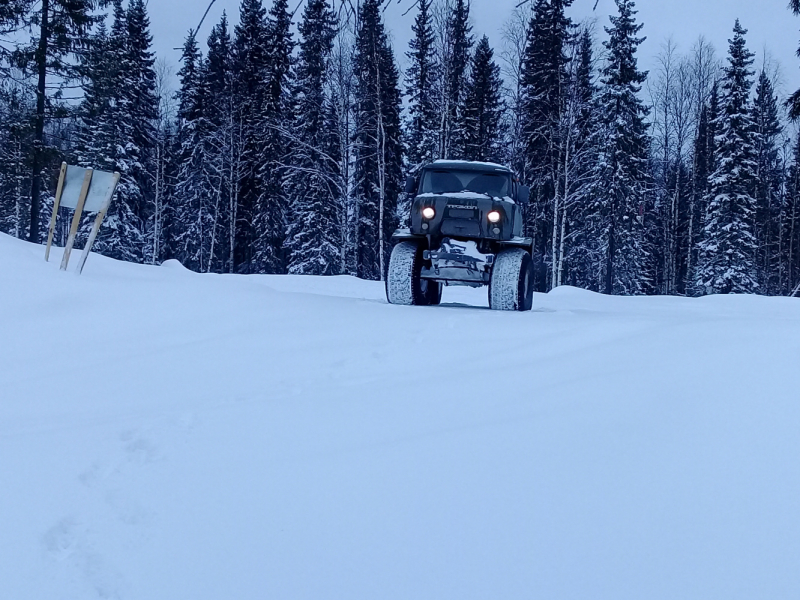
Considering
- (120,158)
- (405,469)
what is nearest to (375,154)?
(120,158)

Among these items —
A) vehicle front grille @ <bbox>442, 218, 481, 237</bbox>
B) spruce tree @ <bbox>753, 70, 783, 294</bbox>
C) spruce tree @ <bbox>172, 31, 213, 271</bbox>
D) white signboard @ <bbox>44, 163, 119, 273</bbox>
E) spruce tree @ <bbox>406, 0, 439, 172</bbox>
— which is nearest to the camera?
white signboard @ <bbox>44, 163, 119, 273</bbox>

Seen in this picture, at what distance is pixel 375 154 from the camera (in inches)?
859

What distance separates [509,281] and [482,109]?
19590mm

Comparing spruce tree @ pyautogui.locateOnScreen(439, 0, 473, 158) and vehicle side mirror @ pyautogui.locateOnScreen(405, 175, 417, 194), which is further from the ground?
spruce tree @ pyautogui.locateOnScreen(439, 0, 473, 158)

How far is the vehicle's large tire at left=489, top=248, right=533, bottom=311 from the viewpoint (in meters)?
8.40

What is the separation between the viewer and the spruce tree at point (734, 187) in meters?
25.6

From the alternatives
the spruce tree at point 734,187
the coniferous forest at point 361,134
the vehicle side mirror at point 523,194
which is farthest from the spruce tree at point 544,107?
the vehicle side mirror at point 523,194

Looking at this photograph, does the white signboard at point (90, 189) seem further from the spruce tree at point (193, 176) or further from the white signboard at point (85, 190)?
the spruce tree at point (193, 176)

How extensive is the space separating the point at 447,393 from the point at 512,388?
370 millimetres

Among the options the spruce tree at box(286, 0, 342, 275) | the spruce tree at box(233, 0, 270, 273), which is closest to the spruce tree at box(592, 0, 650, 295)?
the spruce tree at box(286, 0, 342, 275)

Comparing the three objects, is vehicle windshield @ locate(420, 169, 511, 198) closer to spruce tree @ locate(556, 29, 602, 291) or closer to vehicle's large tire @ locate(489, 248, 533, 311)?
vehicle's large tire @ locate(489, 248, 533, 311)

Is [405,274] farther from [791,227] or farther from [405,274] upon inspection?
[791,227]

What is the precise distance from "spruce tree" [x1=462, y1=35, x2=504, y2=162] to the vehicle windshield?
16577 mm

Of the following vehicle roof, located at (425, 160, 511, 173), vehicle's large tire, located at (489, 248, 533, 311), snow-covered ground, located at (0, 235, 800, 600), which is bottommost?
snow-covered ground, located at (0, 235, 800, 600)
